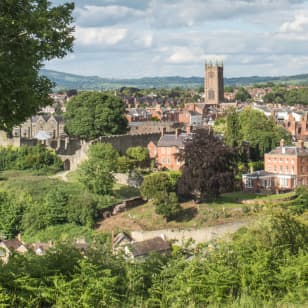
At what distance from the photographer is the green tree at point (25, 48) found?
8.17 metres

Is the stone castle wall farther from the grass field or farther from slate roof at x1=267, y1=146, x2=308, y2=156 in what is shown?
slate roof at x1=267, y1=146, x2=308, y2=156

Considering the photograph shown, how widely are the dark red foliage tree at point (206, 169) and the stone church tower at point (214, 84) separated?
247 feet

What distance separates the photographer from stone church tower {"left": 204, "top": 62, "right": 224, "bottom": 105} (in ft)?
355

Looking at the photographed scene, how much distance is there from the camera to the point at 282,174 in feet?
128

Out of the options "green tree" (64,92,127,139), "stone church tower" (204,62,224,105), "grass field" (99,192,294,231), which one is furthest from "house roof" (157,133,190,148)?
"stone church tower" (204,62,224,105)

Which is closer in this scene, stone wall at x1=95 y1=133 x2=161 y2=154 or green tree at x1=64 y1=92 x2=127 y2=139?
stone wall at x1=95 y1=133 x2=161 y2=154

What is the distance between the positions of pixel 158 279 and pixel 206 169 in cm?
2425

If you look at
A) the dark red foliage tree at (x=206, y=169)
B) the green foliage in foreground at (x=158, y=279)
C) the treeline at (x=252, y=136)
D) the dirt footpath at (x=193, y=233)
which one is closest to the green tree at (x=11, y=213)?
A: the dirt footpath at (x=193, y=233)

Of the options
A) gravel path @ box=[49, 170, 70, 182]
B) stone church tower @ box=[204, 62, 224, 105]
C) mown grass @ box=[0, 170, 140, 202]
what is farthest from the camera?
stone church tower @ box=[204, 62, 224, 105]

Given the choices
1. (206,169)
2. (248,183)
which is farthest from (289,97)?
(206,169)

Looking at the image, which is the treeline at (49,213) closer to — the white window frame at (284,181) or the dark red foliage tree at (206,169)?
the dark red foliage tree at (206,169)

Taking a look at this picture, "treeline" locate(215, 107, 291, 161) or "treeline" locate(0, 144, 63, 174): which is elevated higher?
"treeline" locate(215, 107, 291, 161)

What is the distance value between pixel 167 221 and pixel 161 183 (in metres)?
2.38

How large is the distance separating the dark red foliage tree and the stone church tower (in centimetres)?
7524
